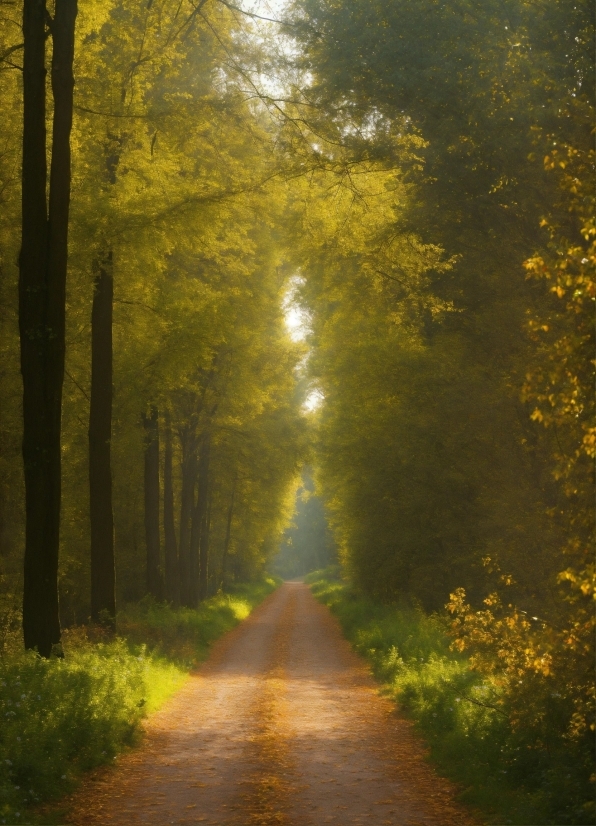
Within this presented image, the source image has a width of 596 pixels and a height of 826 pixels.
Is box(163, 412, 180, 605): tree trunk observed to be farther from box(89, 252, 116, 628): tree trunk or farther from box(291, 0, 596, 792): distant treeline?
box(89, 252, 116, 628): tree trunk

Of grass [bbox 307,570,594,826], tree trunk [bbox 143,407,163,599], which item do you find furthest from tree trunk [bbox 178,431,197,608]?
grass [bbox 307,570,594,826]

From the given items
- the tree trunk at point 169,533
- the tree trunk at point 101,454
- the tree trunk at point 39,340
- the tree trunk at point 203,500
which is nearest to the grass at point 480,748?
the tree trunk at point 39,340

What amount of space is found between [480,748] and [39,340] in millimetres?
7476

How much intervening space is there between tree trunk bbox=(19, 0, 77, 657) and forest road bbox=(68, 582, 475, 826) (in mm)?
2649

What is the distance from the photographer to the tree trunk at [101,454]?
16250 mm

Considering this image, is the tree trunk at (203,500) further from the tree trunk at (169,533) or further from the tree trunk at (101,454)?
the tree trunk at (101,454)

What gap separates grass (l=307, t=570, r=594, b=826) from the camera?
7.49m

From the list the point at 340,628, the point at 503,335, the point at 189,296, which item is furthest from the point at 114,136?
the point at 340,628

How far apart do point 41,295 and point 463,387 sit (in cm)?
1026

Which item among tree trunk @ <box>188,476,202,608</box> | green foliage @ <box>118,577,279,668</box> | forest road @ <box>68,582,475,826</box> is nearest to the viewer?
forest road @ <box>68,582,475,826</box>

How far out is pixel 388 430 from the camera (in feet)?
85.1

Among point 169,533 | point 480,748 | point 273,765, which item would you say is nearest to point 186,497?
point 169,533

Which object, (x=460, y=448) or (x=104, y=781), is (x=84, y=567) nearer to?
(x=460, y=448)

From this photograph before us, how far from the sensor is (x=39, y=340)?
1146cm
